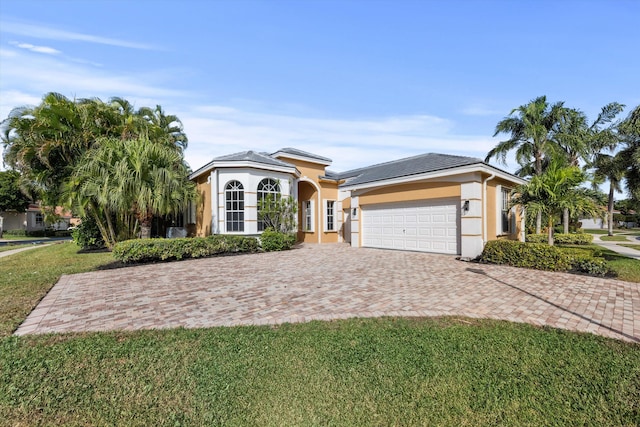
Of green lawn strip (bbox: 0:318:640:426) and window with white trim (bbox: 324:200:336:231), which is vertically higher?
window with white trim (bbox: 324:200:336:231)

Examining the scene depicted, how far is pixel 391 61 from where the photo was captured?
11172mm

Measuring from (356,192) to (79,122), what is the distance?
13299mm

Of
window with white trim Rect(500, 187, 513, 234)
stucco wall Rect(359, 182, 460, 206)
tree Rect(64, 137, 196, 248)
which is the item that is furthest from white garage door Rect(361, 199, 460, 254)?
tree Rect(64, 137, 196, 248)

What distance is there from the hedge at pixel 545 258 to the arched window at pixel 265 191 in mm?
9794

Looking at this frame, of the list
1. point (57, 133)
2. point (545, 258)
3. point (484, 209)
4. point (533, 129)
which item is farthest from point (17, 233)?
point (533, 129)

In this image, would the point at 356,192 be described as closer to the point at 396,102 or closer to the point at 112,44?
the point at 396,102

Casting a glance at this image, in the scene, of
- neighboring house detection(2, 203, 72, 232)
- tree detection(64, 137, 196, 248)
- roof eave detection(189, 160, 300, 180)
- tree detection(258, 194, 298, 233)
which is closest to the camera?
tree detection(64, 137, 196, 248)

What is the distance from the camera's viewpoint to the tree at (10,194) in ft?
99.5

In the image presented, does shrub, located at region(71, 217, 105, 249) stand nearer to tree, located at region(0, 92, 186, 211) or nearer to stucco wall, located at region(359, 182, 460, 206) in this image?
tree, located at region(0, 92, 186, 211)

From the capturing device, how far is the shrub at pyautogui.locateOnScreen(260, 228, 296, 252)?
45.9 feet

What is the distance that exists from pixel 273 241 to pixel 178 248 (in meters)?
4.27

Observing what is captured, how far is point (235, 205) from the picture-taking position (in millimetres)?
14312

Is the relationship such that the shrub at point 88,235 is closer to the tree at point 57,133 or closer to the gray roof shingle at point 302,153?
the tree at point 57,133

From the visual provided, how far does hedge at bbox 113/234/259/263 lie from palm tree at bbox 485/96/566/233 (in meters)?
17.5
